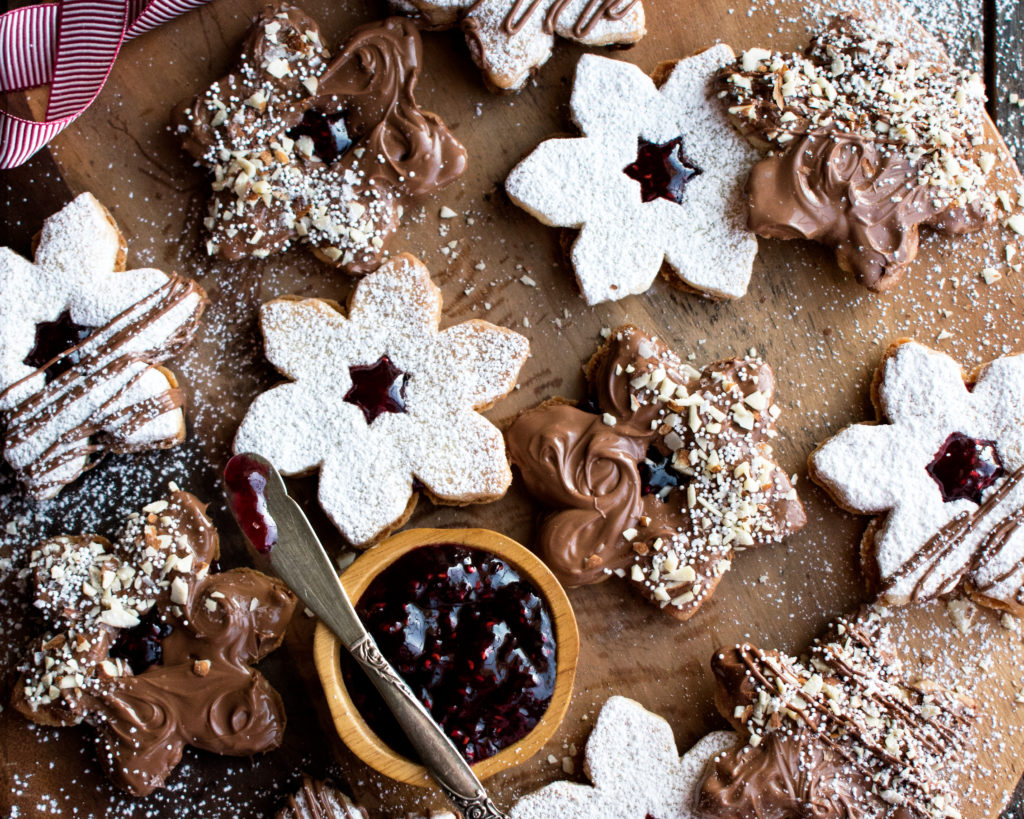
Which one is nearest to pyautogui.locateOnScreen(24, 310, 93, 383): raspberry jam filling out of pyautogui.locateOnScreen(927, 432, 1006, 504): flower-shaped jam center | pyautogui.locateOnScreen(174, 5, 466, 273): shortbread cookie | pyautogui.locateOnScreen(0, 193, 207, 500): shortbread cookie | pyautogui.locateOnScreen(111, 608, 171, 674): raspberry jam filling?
pyautogui.locateOnScreen(0, 193, 207, 500): shortbread cookie

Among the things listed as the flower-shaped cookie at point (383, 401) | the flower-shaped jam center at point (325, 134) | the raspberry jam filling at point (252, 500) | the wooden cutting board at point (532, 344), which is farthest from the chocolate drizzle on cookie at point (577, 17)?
the raspberry jam filling at point (252, 500)

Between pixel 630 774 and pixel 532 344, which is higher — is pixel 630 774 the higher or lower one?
the lower one

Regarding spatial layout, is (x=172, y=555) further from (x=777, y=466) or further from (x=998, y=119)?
(x=998, y=119)

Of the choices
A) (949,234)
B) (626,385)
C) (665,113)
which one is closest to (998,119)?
(949,234)

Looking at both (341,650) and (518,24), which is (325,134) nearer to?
(518,24)

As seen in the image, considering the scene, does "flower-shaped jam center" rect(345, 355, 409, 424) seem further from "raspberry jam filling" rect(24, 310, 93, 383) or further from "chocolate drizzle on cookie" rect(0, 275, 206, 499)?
"raspberry jam filling" rect(24, 310, 93, 383)

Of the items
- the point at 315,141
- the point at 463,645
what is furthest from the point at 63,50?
the point at 463,645
